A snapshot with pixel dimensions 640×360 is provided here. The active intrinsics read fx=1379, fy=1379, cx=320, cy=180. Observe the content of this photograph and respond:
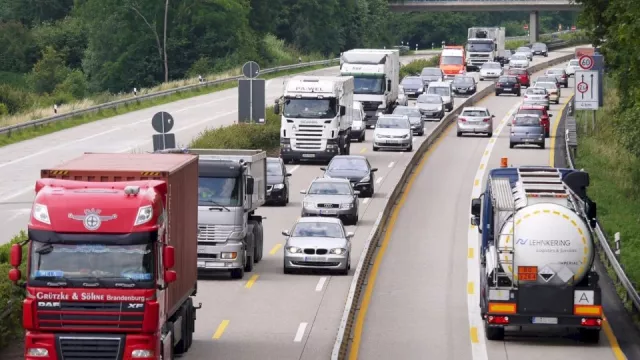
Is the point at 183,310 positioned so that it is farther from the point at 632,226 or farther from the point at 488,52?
the point at 488,52

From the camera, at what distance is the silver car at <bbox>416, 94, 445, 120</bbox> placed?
76312mm

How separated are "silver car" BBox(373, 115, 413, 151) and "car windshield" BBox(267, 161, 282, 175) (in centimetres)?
1587

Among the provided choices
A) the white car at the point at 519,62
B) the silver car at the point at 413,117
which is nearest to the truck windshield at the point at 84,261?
the silver car at the point at 413,117

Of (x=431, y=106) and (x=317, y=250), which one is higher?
(x=431, y=106)

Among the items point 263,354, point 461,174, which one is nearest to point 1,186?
point 461,174

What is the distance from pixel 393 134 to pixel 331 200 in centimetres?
2026

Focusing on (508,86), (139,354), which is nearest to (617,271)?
(139,354)

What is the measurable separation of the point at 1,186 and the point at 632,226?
21790 mm

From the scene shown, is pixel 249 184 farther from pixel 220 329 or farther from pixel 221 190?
pixel 220 329

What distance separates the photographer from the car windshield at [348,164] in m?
48.2

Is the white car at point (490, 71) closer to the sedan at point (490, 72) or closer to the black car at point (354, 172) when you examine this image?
the sedan at point (490, 72)

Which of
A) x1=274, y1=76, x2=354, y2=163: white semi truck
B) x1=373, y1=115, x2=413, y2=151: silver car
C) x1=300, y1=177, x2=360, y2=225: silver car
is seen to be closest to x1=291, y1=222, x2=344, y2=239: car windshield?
x1=300, y1=177, x2=360, y2=225: silver car

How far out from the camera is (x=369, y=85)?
Result: 69.9m

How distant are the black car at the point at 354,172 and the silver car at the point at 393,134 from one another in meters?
12.8
